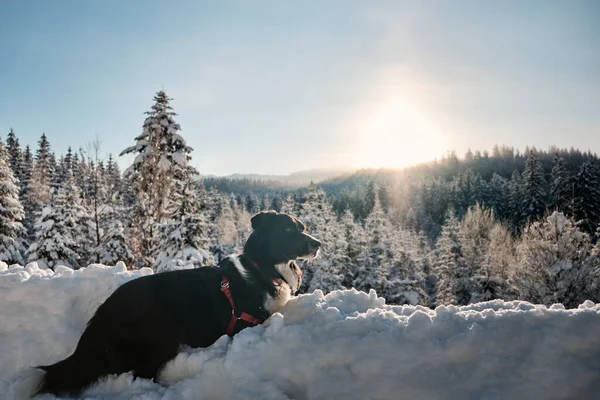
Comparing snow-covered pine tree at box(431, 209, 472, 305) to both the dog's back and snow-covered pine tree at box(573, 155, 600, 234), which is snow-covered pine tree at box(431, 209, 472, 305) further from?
the dog's back

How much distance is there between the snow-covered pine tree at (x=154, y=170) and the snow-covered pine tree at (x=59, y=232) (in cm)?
453

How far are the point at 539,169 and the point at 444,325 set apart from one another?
6414cm

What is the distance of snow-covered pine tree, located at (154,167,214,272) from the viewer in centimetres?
1652

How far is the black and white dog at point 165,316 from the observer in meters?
3.06

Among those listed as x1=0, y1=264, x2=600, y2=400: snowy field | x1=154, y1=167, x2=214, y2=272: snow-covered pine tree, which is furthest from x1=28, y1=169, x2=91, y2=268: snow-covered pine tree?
x1=0, y1=264, x2=600, y2=400: snowy field

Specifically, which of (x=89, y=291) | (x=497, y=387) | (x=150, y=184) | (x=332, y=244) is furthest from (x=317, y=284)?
(x=497, y=387)

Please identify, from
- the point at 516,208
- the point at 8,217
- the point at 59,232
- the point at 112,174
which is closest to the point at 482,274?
the point at 59,232

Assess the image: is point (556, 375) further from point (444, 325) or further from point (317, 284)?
point (317, 284)

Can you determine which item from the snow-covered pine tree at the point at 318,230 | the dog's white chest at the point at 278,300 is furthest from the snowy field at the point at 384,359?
the snow-covered pine tree at the point at 318,230

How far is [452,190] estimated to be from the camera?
297 ft

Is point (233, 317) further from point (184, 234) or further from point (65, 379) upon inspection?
point (184, 234)

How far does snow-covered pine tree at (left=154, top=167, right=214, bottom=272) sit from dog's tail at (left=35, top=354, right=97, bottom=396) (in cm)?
1335

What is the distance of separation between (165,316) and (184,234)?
46.6ft

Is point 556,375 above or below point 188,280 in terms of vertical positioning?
below
